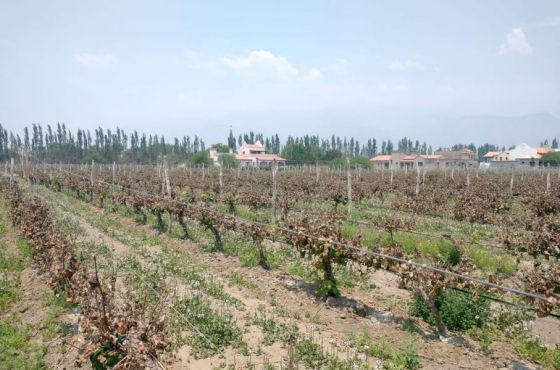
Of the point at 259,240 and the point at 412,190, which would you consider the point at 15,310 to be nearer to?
the point at 259,240

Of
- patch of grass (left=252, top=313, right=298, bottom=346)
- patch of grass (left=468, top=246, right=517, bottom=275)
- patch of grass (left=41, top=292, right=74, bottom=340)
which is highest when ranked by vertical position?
patch of grass (left=41, top=292, right=74, bottom=340)

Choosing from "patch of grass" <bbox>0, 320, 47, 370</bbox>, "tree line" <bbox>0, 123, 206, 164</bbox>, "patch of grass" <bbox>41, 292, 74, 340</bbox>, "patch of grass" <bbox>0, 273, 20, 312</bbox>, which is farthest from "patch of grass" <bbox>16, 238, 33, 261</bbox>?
"tree line" <bbox>0, 123, 206, 164</bbox>

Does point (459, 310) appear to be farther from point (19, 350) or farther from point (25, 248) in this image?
point (25, 248)

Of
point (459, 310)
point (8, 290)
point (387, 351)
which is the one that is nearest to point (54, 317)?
point (8, 290)

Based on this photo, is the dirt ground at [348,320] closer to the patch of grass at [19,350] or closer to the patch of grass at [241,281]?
the patch of grass at [241,281]

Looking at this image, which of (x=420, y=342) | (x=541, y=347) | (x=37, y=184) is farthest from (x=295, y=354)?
(x=37, y=184)

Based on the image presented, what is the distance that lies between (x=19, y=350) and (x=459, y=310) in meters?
7.79

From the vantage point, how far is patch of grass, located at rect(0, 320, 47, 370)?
619 centimetres

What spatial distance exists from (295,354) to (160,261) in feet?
20.5

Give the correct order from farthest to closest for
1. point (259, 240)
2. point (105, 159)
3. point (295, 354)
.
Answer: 1. point (105, 159)
2. point (259, 240)
3. point (295, 354)

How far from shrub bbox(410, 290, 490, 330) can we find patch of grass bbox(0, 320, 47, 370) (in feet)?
22.0

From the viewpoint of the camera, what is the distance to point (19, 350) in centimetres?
670

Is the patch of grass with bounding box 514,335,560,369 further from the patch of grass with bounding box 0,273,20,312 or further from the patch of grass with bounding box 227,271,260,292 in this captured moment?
the patch of grass with bounding box 0,273,20,312

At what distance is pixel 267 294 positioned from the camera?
360 inches
